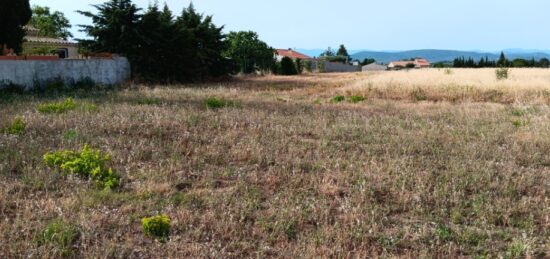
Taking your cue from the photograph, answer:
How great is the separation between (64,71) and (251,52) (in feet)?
91.0

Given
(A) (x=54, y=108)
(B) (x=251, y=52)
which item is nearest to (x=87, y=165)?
(A) (x=54, y=108)

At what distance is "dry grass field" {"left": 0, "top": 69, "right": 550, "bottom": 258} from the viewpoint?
344 centimetres

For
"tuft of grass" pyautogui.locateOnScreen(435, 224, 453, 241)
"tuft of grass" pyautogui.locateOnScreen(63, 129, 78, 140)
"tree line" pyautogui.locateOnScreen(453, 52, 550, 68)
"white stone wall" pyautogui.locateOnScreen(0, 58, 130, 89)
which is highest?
"tree line" pyautogui.locateOnScreen(453, 52, 550, 68)

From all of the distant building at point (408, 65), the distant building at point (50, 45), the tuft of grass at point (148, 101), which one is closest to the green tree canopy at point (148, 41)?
the distant building at point (50, 45)

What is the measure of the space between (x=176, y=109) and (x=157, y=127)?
2208 mm

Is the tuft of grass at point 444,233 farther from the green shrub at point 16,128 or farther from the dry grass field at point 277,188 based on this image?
the green shrub at point 16,128

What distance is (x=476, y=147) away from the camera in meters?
6.71

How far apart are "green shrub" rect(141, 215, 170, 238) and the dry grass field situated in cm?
7

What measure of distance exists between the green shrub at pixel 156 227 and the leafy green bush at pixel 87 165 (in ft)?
3.74

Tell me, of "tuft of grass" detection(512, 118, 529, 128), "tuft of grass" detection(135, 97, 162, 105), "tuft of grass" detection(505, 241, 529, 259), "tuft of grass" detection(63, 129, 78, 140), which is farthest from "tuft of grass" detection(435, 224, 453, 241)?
"tuft of grass" detection(135, 97, 162, 105)

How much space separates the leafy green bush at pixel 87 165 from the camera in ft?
15.3

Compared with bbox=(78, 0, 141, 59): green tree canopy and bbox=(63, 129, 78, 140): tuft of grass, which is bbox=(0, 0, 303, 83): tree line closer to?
bbox=(78, 0, 141, 59): green tree canopy

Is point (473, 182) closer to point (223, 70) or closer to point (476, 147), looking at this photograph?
point (476, 147)

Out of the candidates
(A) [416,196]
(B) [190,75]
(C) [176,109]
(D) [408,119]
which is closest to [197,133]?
(C) [176,109]
